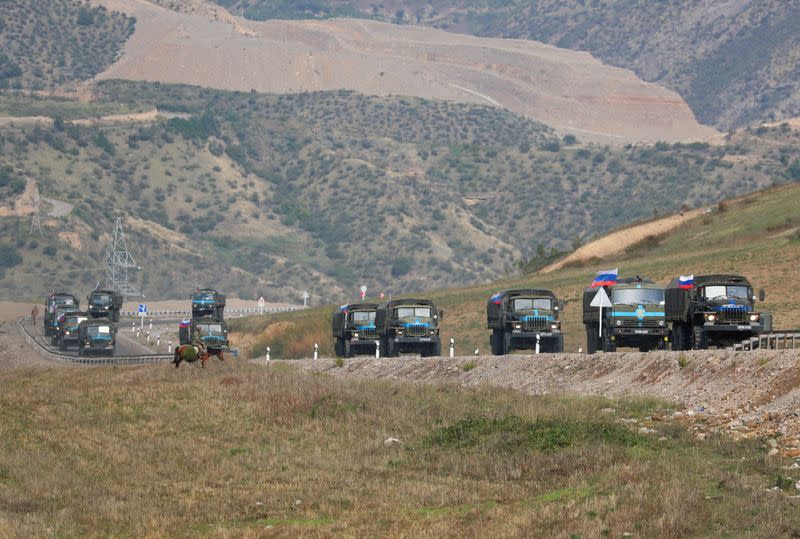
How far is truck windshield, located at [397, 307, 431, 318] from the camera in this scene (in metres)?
65.1

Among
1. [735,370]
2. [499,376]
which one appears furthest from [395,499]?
[499,376]

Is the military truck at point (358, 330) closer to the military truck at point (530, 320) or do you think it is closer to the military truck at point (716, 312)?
the military truck at point (530, 320)

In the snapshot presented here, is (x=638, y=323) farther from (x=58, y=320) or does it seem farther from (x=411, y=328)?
(x=58, y=320)

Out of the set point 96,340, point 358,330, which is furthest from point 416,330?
point 96,340

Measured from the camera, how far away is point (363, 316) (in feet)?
227

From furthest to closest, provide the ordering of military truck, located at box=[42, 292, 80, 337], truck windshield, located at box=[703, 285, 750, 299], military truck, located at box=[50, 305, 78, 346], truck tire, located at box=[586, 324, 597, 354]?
military truck, located at box=[42, 292, 80, 337] → military truck, located at box=[50, 305, 78, 346] → truck tire, located at box=[586, 324, 597, 354] → truck windshield, located at box=[703, 285, 750, 299]

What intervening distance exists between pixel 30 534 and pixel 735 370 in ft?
64.1

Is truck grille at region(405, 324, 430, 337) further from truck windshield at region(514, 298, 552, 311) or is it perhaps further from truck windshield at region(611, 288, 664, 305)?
truck windshield at region(611, 288, 664, 305)

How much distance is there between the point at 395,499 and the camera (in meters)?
25.5

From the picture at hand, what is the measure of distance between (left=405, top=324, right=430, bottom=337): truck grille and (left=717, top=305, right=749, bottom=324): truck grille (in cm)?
A: 1697

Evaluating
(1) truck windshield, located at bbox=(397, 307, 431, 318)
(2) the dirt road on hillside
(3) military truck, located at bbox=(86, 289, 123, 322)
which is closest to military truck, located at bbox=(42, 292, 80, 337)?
(3) military truck, located at bbox=(86, 289, 123, 322)

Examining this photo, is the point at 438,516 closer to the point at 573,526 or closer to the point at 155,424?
the point at 573,526

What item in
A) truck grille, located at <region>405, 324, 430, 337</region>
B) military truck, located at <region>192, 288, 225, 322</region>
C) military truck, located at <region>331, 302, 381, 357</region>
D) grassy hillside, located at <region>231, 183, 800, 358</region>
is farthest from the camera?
military truck, located at <region>192, 288, 225, 322</region>

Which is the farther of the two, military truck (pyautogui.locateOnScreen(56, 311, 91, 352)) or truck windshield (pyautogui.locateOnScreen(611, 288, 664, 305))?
military truck (pyautogui.locateOnScreen(56, 311, 91, 352))
